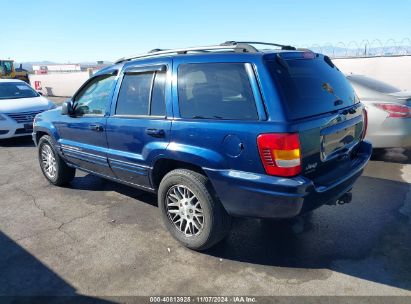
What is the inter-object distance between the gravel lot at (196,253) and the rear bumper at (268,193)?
1.90 ft

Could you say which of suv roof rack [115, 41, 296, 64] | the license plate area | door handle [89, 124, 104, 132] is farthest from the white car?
the license plate area

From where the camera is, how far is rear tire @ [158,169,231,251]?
322 cm

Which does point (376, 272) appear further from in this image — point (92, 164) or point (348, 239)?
point (92, 164)

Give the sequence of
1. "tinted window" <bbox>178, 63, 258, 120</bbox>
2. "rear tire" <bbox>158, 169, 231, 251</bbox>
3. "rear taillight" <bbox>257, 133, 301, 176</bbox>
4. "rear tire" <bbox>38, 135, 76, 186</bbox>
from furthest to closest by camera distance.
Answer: "rear tire" <bbox>38, 135, 76, 186</bbox> < "rear tire" <bbox>158, 169, 231, 251</bbox> < "tinted window" <bbox>178, 63, 258, 120</bbox> < "rear taillight" <bbox>257, 133, 301, 176</bbox>

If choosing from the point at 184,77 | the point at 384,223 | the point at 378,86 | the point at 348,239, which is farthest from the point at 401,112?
the point at 184,77

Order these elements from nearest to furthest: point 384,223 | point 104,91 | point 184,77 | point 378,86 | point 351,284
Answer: point 351,284
point 184,77
point 384,223
point 104,91
point 378,86

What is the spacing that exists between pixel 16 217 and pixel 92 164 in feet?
3.79

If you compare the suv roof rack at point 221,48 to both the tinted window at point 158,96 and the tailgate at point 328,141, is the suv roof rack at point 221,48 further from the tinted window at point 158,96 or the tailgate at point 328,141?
the tailgate at point 328,141

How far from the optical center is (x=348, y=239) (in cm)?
359

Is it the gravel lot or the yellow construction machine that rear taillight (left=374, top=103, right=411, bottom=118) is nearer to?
the gravel lot

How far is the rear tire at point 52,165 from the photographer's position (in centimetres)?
541

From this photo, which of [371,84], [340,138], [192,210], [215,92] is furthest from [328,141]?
[371,84]

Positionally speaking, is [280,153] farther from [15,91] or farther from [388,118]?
[15,91]

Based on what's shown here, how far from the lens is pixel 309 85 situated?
124 inches
